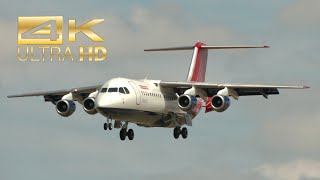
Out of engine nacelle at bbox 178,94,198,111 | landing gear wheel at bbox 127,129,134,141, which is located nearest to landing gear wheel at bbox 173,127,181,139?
landing gear wheel at bbox 127,129,134,141

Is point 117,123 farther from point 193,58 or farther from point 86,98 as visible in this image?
point 193,58

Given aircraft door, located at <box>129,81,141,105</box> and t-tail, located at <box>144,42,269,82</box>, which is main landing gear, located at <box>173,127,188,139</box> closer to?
aircraft door, located at <box>129,81,141,105</box>

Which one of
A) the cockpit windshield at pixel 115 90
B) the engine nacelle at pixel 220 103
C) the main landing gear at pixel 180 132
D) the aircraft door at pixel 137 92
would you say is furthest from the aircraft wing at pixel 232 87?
the cockpit windshield at pixel 115 90

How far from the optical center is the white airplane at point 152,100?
7225 centimetres

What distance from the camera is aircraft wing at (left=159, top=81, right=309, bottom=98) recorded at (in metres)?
75.4

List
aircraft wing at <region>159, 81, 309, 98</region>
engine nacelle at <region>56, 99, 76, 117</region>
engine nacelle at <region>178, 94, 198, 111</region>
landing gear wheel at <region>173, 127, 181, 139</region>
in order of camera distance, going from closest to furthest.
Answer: engine nacelle at <region>178, 94, 198, 111</region> → aircraft wing at <region>159, 81, 309, 98</region> → engine nacelle at <region>56, 99, 76, 117</region> → landing gear wheel at <region>173, 127, 181, 139</region>

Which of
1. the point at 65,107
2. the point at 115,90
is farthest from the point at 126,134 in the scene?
the point at 115,90

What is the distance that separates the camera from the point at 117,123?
75.9m

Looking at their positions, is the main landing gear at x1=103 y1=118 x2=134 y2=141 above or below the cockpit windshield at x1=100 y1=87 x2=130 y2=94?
below

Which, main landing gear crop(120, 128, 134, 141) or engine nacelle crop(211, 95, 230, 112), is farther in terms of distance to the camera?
main landing gear crop(120, 128, 134, 141)

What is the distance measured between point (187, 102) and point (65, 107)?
677 cm

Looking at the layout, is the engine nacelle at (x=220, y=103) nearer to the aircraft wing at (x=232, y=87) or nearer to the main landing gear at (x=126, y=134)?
the aircraft wing at (x=232, y=87)

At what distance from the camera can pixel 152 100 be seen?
74875 millimetres

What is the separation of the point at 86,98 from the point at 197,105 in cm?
597
